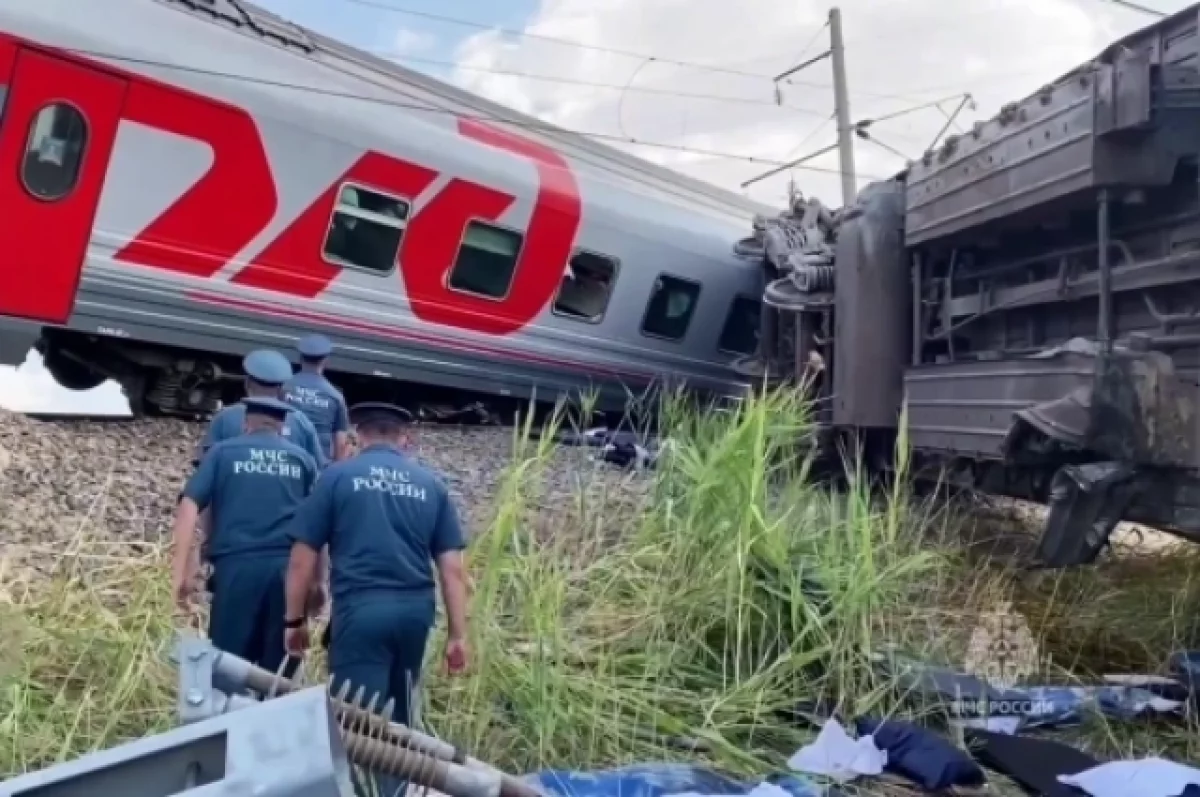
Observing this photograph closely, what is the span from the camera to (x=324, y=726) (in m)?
1.41

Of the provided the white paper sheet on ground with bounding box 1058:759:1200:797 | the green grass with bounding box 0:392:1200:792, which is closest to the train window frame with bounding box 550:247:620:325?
the green grass with bounding box 0:392:1200:792

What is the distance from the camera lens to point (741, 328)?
1220 centimetres

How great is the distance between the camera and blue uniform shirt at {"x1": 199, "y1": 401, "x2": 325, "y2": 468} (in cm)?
507

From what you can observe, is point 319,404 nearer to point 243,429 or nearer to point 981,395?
point 243,429

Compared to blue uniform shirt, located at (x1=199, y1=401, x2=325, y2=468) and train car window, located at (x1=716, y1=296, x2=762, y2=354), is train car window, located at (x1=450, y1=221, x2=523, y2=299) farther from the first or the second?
blue uniform shirt, located at (x1=199, y1=401, x2=325, y2=468)

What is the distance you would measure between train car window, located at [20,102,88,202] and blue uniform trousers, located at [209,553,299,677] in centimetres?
407

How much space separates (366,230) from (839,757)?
5971 mm

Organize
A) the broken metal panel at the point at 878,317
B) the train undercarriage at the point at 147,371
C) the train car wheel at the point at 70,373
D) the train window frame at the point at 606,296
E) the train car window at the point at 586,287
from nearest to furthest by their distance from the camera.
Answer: the broken metal panel at the point at 878,317 → the train undercarriage at the point at 147,371 → the train car wheel at the point at 70,373 → the train window frame at the point at 606,296 → the train car window at the point at 586,287

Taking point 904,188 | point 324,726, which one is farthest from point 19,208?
point 324,726

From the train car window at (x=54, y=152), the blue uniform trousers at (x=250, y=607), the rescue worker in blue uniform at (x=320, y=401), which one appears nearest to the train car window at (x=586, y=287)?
the train car window at (x=54, y=152)

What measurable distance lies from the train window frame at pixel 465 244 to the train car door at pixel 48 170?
2709mm

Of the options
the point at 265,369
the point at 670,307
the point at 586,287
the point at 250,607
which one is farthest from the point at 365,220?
the point at 250,607

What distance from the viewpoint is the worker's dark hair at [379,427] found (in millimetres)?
3990

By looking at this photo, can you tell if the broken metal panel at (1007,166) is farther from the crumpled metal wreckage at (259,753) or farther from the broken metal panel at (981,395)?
the crumpled metal wreckage at (259,753)
